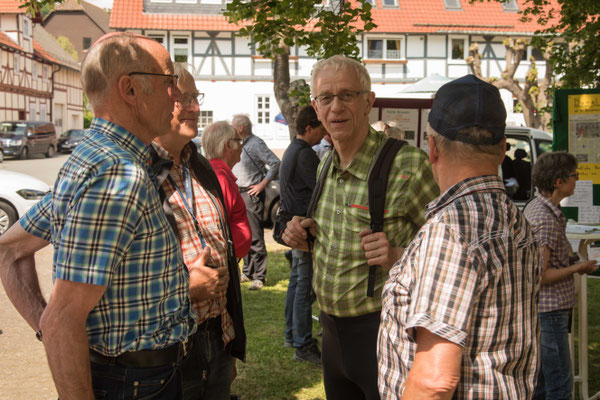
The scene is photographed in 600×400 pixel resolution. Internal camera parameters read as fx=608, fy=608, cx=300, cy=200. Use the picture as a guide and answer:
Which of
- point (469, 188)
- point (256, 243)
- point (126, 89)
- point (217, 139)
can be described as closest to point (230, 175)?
point (217, 139)

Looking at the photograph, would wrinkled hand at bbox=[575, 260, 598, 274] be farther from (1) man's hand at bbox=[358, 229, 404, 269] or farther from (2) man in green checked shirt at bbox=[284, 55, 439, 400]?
(1) man's hand at bbox=[358, 229, 404, 269]

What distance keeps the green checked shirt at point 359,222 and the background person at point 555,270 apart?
142 cm

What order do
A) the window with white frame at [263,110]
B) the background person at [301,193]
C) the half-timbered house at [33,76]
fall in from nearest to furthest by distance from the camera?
1. the background person at [301,193]
2. the window with white frame at [263,110]
3. the half-timbered house at [33,76]

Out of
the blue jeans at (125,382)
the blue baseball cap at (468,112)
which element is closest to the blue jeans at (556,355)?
the blue baseball cap at (468,112)

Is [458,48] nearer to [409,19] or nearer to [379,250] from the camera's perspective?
[409,19]

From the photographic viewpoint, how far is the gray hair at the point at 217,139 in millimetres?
4133

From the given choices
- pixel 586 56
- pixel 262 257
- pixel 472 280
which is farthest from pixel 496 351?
pixel 586 56

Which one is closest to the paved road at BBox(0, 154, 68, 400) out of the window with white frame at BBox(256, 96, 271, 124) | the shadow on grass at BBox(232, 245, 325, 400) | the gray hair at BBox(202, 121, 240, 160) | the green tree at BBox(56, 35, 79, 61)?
the shadow on grass at BBox(232, 245, 325, 400)

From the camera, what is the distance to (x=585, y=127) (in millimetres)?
5270

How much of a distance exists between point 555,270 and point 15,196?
9457 millimetres

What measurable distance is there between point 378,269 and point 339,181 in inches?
18.0

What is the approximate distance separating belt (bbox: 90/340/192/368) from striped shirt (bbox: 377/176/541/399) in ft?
2.20

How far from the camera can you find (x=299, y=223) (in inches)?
109

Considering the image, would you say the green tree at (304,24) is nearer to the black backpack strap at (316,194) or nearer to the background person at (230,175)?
the background person at (230,175)
